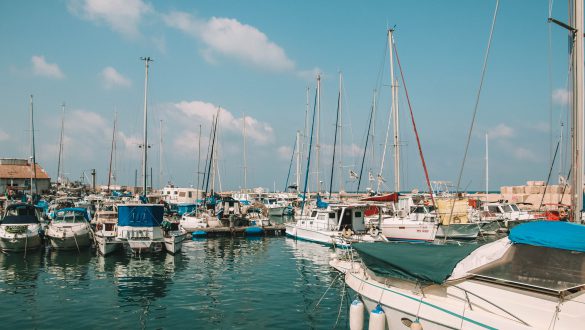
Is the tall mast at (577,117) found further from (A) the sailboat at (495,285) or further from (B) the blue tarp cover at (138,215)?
(B) the blue tarp cover at (138,215)

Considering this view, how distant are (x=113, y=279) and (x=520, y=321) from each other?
730 inches

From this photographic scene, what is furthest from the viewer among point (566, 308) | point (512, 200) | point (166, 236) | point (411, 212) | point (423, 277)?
point (512, 200)

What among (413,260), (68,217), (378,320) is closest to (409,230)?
(413,260)

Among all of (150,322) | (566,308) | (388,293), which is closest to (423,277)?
(388,293)

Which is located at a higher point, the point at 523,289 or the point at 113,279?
the point at 523,289

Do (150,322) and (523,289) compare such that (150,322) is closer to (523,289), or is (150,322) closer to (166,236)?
(523,289)

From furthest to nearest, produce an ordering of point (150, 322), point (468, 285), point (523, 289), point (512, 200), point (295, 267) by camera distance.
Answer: point (512, 200) < point (295, 267) < point (150, 322) < point (468, 285) < point (523, 289)

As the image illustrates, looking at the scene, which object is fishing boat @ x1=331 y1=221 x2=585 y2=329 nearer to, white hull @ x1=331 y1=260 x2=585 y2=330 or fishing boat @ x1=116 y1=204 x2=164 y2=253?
white hull @ x1=331 y1=260 x2=585 y2=330

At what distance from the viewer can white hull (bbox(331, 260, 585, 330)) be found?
284 inches

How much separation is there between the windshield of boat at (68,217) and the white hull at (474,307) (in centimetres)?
2761

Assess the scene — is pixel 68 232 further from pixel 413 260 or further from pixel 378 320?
pixel 413 260

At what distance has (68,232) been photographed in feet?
92.7

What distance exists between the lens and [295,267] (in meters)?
23.6

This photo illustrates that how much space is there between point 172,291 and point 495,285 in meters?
13.9
